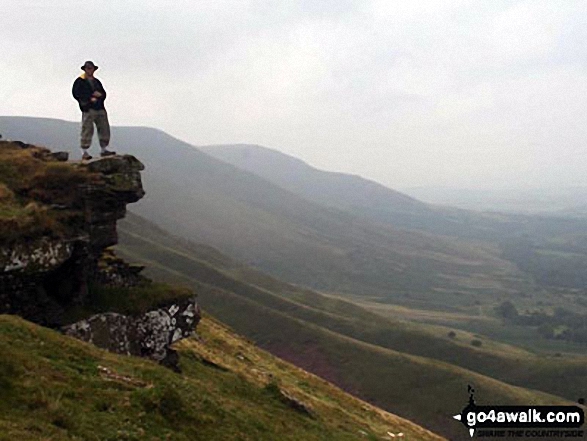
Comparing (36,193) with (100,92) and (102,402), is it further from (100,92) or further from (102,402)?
(102,402)

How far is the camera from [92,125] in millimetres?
37062

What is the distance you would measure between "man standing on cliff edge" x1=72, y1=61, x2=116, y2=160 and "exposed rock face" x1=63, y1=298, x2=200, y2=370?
11888mm

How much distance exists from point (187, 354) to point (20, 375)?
26.1 m

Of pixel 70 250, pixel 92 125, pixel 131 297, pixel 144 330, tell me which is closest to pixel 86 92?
pixel 92 125

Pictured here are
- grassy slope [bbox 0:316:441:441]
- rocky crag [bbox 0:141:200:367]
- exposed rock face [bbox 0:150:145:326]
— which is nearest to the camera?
grassy slope [bbox 0:316:441:441]

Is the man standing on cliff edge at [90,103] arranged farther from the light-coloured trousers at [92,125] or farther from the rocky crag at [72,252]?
the rocky crag at [72,252]

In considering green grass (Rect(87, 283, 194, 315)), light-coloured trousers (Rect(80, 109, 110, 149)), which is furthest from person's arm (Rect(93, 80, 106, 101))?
green grass (Rect(87, 283, 194, 315))

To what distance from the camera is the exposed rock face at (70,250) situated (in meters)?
29.0

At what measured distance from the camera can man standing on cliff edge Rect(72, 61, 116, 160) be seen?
34.7m

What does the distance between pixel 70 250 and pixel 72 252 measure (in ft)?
1.22

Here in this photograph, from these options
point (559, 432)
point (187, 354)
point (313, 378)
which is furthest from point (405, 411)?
point (187, 354)

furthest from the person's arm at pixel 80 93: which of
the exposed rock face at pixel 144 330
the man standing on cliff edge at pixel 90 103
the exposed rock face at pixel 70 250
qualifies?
the exposed rock face at pixel 144 330

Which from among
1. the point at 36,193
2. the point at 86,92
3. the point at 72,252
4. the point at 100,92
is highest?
the point at 100,92

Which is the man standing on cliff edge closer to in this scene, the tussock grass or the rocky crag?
the rocky crag
